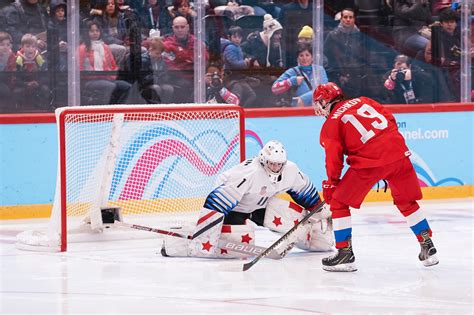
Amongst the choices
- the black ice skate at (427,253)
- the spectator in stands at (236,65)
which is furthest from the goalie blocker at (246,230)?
the spectator in stands at (236,65)

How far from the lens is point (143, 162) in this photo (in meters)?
7.42

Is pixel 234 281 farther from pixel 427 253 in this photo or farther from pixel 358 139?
pixel 427 253

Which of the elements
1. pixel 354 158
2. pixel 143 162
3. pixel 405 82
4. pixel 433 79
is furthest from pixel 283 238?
pixel 433 79

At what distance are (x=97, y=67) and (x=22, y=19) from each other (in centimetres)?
63

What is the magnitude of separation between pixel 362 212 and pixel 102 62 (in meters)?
2.16

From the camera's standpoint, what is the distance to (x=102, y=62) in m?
8.28

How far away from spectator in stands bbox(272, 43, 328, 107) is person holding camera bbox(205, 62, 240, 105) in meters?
0.44

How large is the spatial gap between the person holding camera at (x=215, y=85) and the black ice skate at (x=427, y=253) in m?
2.86

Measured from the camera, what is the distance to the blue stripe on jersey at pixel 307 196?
667cm

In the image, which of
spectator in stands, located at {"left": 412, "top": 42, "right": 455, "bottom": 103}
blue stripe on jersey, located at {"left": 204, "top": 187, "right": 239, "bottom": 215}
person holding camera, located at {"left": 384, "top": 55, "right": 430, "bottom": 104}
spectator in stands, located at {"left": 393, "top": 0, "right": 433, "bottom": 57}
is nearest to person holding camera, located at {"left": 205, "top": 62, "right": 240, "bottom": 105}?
person holding camera, located at {"left": 384, "top": 55, "right": 430, "bottom": 104}

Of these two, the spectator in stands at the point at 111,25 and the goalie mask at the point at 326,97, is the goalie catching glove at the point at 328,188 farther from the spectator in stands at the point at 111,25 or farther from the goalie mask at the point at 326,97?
the spectator in stands at the point at 111,25

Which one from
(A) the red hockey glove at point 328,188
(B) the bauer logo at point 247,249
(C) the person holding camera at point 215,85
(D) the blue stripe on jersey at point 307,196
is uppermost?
(C) the person holding camera at point 215,85

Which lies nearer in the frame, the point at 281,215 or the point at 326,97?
the point at 326,97

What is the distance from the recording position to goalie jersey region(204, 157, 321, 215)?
6.38 m
